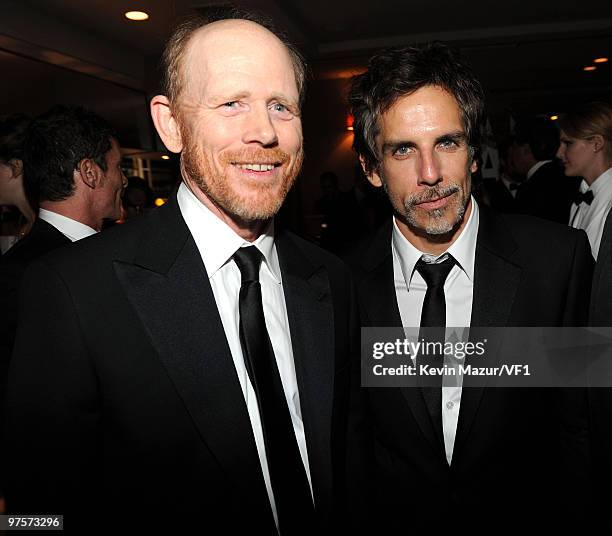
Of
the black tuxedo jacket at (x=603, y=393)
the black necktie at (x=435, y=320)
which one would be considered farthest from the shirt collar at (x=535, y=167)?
the black necktie at (x=435, y=320)

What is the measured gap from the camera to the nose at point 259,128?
1.09 m

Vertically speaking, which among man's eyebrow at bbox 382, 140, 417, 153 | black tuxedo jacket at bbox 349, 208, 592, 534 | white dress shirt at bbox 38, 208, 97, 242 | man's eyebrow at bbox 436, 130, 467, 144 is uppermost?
man's eyebrow at bbox 436, 130, 467, 144

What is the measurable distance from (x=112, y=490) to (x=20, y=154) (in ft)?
6.18

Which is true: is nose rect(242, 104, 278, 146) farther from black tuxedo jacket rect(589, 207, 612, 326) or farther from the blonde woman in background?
the blonde woman in background

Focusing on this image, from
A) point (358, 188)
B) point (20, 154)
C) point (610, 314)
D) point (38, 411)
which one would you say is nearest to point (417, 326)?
point (610, 314)

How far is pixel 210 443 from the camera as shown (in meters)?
1.01

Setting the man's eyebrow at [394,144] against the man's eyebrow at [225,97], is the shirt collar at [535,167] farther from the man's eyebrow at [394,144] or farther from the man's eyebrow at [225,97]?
the man's eyebrow at [225,97]

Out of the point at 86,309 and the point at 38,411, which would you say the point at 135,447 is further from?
the point at 86,309

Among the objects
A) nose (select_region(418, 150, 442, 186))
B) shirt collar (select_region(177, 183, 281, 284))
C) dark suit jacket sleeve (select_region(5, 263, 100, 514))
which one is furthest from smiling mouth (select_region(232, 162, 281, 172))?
nose (select_region(418, 150, 442, 186))

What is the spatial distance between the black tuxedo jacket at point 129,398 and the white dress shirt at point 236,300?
0.05 m

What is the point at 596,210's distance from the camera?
3424 mm

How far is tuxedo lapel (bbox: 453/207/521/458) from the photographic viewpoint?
1.42m

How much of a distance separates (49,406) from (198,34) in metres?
0.89

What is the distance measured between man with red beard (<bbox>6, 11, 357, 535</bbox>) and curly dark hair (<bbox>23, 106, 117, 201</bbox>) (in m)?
1.06
